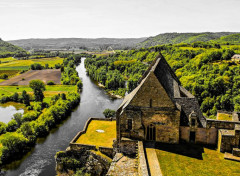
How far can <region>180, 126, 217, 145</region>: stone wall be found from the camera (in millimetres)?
27547

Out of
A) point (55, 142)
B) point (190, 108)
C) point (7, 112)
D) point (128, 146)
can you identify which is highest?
point (190, 108)

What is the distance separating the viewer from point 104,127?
4050 centimetres

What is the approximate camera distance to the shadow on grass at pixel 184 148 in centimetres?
2570

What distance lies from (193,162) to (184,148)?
3.34 meters

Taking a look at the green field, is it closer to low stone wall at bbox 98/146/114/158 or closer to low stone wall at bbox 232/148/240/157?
low stone wall at bbox 98/146/114/158

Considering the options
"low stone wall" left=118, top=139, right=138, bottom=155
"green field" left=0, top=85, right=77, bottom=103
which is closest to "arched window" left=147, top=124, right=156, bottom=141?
"low stone wall" left=118, top=139, right=138, bottom=155

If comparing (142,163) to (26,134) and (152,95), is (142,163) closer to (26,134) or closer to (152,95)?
Result: (152,95)

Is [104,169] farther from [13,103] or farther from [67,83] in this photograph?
[67,83]

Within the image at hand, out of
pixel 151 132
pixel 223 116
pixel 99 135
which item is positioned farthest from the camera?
pixel 99 135

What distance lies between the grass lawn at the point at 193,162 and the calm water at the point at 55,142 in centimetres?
2763

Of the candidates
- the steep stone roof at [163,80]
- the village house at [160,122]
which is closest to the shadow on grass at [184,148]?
the village house at [160,122]

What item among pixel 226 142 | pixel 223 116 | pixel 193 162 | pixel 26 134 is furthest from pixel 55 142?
pixel 226 142

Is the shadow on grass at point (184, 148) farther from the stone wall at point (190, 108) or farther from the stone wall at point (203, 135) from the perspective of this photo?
the stone wall at point (190, 108)

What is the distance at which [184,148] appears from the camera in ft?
89.0
